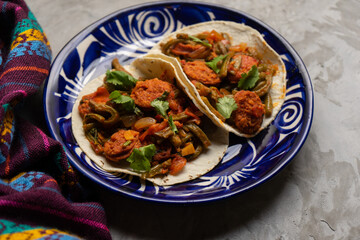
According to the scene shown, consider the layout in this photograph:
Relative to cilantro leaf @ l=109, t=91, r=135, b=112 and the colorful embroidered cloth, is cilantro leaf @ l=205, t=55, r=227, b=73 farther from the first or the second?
the colorful embroidered cloth

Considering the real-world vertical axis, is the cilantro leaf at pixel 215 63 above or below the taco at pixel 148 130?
above

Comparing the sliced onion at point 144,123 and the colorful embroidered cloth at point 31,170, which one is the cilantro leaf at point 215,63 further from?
the colorful embroidered cloth at point 31,170

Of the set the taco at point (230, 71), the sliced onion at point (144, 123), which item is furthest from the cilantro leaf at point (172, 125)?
the taco at point (230, 71)

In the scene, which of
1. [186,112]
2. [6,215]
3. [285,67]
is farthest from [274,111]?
[6,215]

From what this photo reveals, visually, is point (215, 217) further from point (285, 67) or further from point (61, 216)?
point (285, 67)

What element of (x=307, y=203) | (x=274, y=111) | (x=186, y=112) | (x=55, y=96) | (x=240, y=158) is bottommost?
(x=307, y=203)

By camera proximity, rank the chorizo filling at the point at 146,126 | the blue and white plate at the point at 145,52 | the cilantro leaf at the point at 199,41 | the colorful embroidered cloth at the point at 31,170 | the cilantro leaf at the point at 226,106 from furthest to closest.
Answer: the cilantro leaf at the point at 199,41 → the cilantro leaf at the point at 226,106 → the chorizo filling at the point at 146,126 → the blue and white plate at the point at 145,52 → the colorful embroidered cloth at the point at 31,170
